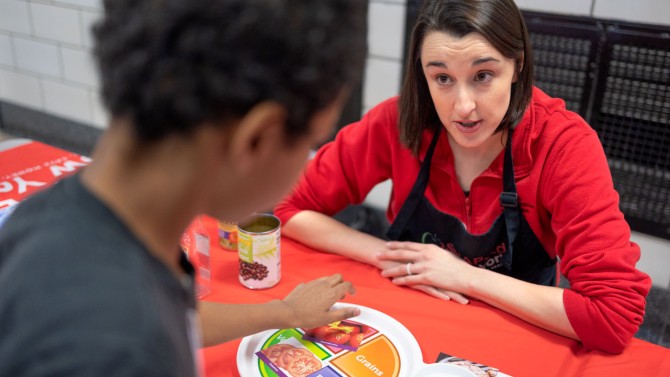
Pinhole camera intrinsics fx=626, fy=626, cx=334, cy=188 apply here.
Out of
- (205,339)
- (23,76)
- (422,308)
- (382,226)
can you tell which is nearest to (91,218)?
(205,339)

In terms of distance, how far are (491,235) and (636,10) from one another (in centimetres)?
98

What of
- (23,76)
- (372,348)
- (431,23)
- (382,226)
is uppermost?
(431,23)

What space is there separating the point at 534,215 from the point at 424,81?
35cm

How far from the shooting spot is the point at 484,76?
1.16 metres

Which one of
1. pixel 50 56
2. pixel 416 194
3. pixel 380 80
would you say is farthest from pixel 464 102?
pixel 50 56

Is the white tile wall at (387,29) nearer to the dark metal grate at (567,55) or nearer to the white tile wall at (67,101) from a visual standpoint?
the dark metal grate at (567,55)

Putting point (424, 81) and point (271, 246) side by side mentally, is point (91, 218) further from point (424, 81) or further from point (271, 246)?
point (424, 81)

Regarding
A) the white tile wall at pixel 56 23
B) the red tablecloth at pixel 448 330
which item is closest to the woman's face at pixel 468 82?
the red tablecloth at pixel 448 330

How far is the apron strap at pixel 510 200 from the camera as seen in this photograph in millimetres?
1224

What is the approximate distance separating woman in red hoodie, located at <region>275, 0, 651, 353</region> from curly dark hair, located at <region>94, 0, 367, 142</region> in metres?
0.72

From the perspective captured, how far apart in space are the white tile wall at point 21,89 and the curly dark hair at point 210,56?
314 cm

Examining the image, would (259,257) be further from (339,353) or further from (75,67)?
(75,67)

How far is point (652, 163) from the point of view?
193cm

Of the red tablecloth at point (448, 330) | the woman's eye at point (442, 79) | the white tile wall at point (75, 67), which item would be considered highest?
the woman's eye at point (442, 79)
